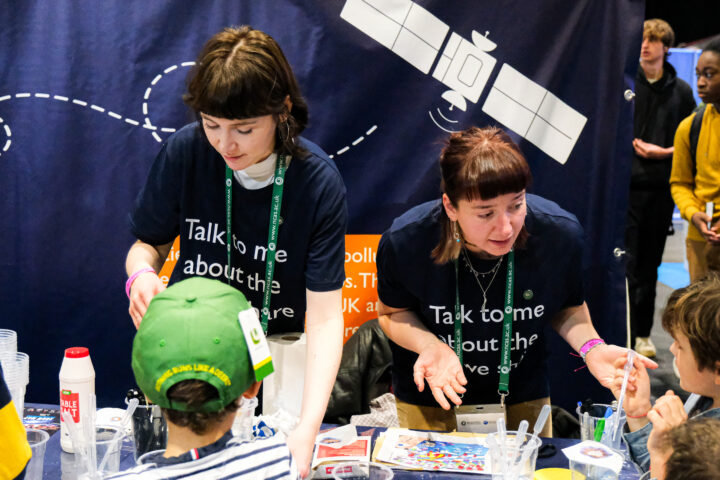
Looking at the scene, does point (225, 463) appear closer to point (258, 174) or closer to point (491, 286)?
point (258, 174)

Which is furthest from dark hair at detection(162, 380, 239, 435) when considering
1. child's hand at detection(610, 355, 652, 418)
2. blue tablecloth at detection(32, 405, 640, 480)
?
child's hand at detection(610, 355, 652, 418)

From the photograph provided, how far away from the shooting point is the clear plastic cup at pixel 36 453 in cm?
161

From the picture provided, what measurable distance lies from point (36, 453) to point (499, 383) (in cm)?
123

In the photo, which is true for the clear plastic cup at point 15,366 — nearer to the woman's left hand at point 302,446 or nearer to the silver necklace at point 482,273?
the woman's left hand at point 302,446

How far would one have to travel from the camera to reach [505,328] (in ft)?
7.19

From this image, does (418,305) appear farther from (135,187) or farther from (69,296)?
(69,296)

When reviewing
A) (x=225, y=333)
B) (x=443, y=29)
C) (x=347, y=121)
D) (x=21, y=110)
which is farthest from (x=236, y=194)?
(x=21, y=110)

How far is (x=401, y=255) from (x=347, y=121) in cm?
100

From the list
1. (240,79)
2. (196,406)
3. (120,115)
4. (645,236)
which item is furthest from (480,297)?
(645,236)

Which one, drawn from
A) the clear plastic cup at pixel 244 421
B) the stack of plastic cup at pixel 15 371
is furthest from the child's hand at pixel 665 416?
the stack of plastic cup at pixel 15 371

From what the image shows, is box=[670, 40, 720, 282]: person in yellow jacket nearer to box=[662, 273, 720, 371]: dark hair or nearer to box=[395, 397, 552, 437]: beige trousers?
box=[395, 397, 552, 437]: beige trousers

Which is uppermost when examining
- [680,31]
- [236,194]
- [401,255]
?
[680,31]

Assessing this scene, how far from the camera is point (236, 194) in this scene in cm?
206

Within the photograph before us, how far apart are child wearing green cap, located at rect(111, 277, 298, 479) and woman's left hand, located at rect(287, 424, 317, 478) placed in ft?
1.12
